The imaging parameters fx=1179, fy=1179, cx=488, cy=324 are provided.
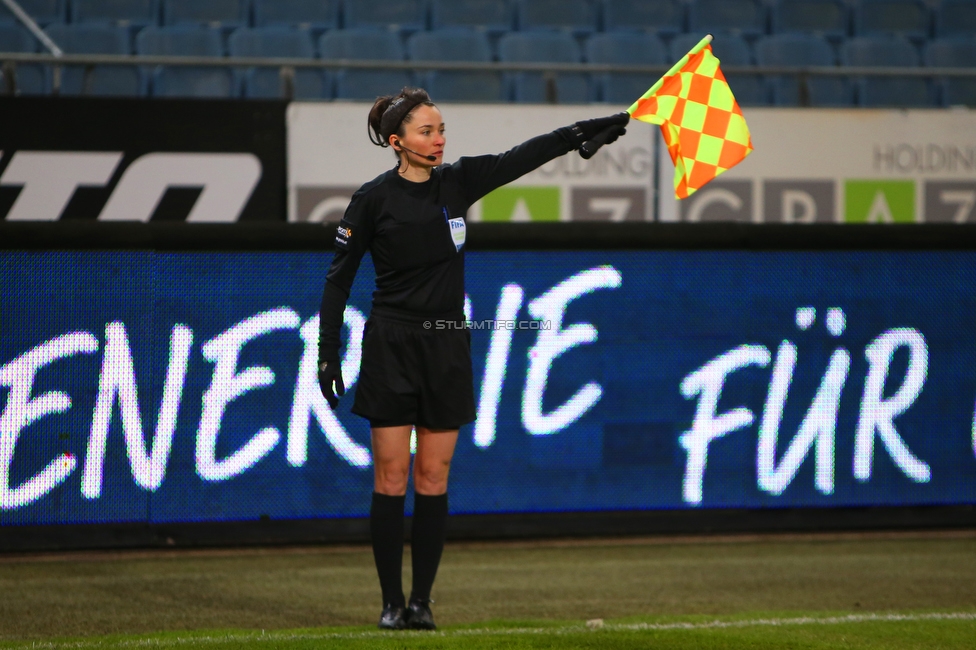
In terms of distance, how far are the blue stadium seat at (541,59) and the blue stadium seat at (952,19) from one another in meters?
2.85

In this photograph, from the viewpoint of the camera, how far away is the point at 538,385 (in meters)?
4.66

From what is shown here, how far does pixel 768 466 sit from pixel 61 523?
274 cm

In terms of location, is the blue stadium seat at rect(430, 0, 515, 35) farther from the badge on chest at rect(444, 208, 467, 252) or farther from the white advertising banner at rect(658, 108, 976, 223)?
the badge on chest at rect(444, 208, 467, 252)

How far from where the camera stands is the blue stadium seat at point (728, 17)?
853 cm

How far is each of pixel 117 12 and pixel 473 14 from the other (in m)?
2.41

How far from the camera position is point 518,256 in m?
4.67

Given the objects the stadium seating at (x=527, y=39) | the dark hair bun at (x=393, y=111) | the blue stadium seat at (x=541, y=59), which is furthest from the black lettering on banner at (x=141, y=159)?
the dark hair bun at (x=393, y=111)

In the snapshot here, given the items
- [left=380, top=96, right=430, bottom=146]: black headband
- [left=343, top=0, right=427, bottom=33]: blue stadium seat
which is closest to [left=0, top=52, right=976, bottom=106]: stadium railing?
[left=343, top=0, right=427, bottom=33]: blue stadium seat

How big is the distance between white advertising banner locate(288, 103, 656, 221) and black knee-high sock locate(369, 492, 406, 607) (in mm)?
3319

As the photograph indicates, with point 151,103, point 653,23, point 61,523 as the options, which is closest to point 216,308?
point 61,523

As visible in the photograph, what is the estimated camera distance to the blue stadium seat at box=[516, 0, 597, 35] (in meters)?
8.28

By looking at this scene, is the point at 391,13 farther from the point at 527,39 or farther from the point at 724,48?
the point at 724,48

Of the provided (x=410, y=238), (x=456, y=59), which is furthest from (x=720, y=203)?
(x=410, y=238)

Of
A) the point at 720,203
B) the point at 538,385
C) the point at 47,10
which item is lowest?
the point at 538,385
